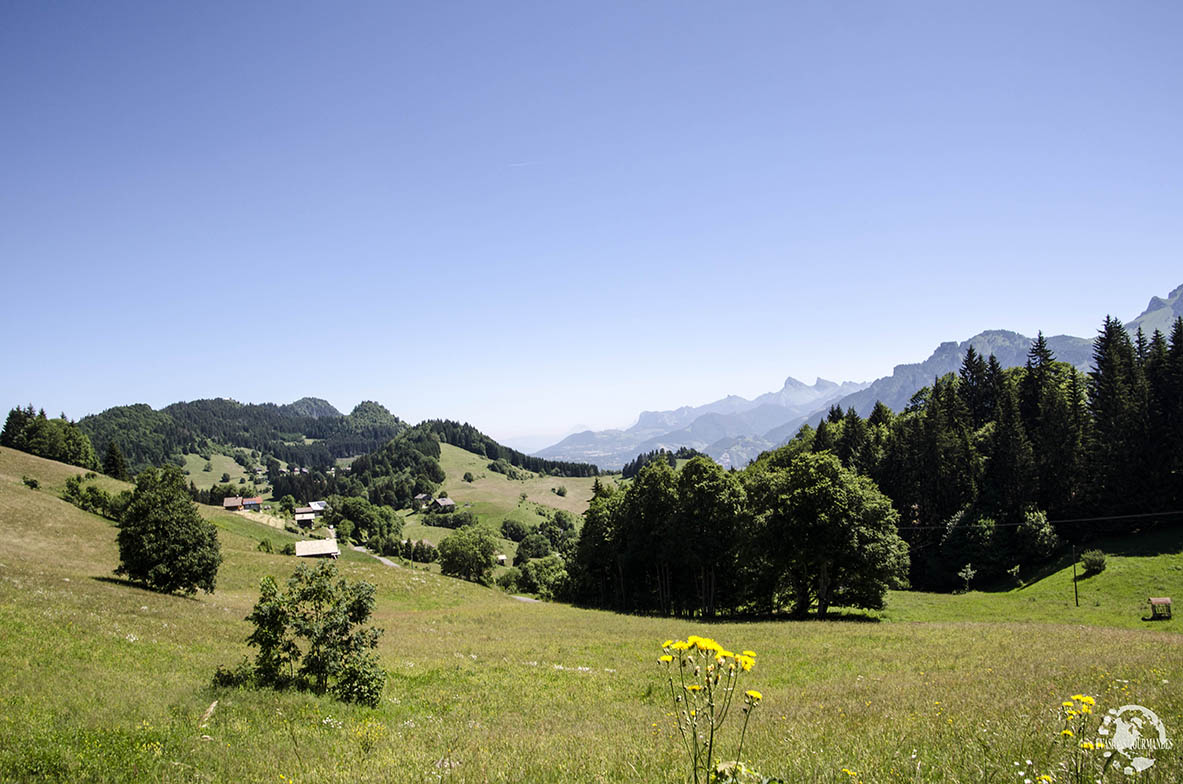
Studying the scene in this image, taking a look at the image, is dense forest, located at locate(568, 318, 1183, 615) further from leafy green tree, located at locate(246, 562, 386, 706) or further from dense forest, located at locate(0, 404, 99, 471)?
dense forest, located at locate(0, 404, 99, 471)

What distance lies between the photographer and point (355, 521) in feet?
553

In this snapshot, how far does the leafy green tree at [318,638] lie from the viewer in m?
16.2

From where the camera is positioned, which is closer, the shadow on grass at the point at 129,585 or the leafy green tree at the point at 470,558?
the shadow on grass at the point at 129,585

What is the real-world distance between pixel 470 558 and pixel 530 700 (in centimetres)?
7960

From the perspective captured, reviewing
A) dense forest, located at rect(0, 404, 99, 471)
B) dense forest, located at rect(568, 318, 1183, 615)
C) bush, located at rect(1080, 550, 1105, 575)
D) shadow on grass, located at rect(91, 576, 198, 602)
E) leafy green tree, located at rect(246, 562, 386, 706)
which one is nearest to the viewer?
leafy green tree, located at rect(246, 562, 386, 706)

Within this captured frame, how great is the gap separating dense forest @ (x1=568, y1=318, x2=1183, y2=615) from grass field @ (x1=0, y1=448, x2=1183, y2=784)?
31.6ft

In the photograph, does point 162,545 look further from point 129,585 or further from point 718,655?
point 718,655

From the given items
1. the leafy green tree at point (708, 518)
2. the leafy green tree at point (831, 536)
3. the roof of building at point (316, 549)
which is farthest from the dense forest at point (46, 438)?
the leafy green tree at point (831, 536)

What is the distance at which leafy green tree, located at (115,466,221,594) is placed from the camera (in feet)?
122

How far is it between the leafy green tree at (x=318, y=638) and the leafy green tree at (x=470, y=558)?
78834mm

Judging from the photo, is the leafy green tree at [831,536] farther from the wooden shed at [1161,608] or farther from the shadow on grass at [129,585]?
the shadow on grass at [129,585]

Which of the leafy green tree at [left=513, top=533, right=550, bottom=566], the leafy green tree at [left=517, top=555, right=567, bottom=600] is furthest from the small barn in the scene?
the leafy green tree at [left=513, top=533, right=550, bottom=566]

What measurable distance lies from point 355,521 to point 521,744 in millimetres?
177805

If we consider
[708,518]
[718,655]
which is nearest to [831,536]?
[708,518]
